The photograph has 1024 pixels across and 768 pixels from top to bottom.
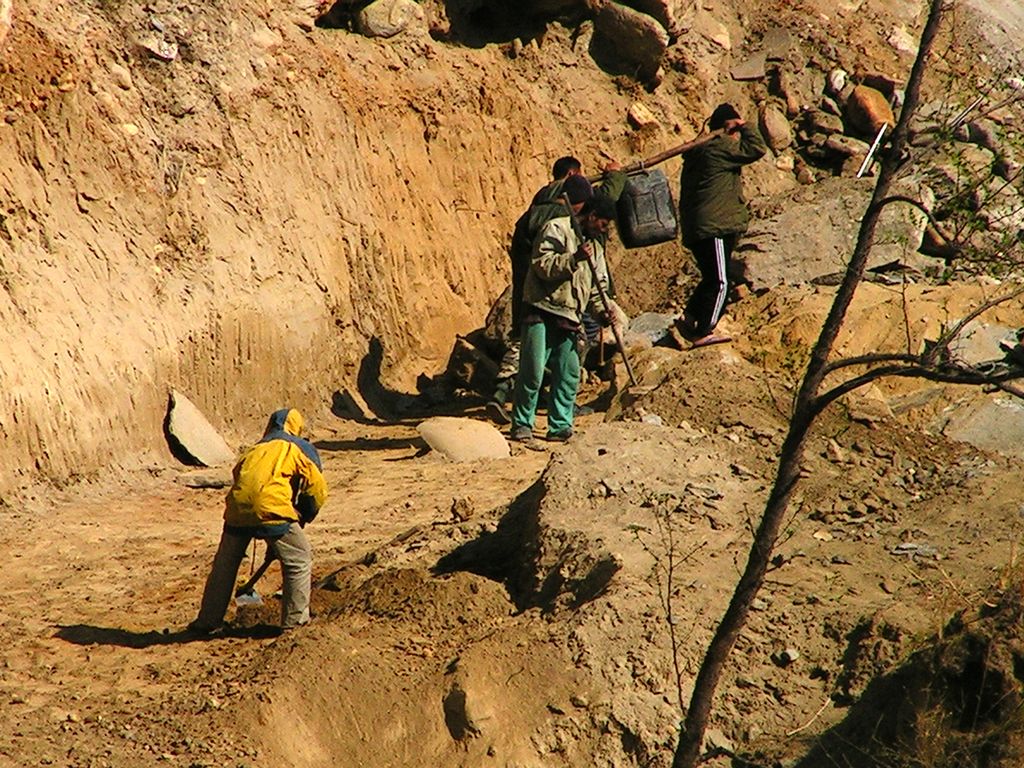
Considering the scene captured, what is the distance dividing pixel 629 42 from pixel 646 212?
14.0ft

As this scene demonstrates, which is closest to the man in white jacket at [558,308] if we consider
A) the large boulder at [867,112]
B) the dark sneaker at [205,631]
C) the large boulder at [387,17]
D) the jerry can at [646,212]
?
the jerry can at [646,212]

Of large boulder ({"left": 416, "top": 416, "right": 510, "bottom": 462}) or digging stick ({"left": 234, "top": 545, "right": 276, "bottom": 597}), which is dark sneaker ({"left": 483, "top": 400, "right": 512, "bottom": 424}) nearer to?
large boulder ({"left": 416, "top": 416, "right": 510, "bottom": 462})

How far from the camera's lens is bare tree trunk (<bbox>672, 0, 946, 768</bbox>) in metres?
5.38

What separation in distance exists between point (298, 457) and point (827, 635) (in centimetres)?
274

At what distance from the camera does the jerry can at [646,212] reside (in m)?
12.2

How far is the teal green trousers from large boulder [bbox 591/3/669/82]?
589 centimetres

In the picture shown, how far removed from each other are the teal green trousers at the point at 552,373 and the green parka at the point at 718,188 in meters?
1.79

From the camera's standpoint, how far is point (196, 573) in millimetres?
8922

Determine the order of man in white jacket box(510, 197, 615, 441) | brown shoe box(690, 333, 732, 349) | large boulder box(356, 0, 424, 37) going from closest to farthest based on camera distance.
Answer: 1. man in white jacket box(510, 197, 615, 441)
2. brown shoe box(690, 333, 732, 349)
3. large boulder box(356, 0, 424, 37)

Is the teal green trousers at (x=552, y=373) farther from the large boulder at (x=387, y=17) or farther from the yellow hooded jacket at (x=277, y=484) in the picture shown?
the large boulder at (x=387, y=17)

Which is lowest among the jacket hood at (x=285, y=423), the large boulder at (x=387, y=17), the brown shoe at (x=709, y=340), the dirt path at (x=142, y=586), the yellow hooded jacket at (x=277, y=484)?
the dirt path at (x=142, y=586)

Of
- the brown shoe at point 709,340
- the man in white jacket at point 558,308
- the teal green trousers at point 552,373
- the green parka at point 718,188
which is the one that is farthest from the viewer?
the brown shoe at point 709,340

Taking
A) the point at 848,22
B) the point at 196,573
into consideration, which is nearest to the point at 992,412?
the point at 196,573

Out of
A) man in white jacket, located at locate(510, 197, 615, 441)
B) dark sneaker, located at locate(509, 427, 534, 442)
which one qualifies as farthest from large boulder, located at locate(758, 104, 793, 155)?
dark sneaker, located at locate(509, 427, 534, 442)
